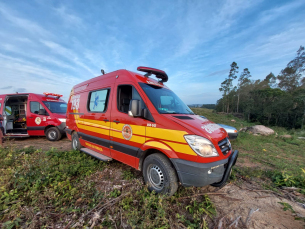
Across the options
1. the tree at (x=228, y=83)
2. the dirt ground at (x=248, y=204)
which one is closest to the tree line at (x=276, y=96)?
the tree at (x=228, y=83)

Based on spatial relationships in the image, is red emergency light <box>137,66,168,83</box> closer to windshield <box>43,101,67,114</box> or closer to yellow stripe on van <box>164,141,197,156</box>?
yellow stripe on van <box>164,141,197,156</box>

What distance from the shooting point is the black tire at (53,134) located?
6.52 m

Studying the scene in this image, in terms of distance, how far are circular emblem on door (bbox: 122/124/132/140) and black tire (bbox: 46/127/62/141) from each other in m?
5.18

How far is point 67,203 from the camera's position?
223 cm

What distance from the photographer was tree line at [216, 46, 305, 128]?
23.7 m

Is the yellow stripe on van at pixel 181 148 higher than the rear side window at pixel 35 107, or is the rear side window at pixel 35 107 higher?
the rear side window at pixel 35 107

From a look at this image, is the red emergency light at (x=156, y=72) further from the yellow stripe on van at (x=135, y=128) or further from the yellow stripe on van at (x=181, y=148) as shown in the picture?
the yellow stripe on van at (x=181, y=148)

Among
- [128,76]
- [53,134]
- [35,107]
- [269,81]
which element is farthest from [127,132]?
[269,81]

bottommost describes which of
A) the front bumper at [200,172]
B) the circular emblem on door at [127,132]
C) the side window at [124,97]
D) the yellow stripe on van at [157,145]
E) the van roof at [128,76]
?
the front bumper at [200,172]

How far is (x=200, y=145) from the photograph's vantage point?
211cm

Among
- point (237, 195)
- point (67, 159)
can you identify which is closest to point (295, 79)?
point (237, 195)

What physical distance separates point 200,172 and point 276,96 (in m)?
35.7

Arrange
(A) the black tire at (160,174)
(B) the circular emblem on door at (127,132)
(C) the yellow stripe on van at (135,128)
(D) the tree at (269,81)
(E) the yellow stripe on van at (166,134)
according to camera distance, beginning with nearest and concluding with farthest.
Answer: (E) the yellow stripe on van at (166,134), (A) the black tire at (160,174), (C) the yellow stripe on van at (135,128), (B) the circular emblem on door at (127,132), (D) the tree at (269,81)

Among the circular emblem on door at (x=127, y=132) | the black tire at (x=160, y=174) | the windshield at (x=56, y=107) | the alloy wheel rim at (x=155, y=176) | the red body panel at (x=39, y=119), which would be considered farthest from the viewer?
the windshield at (x=56, y=107)
